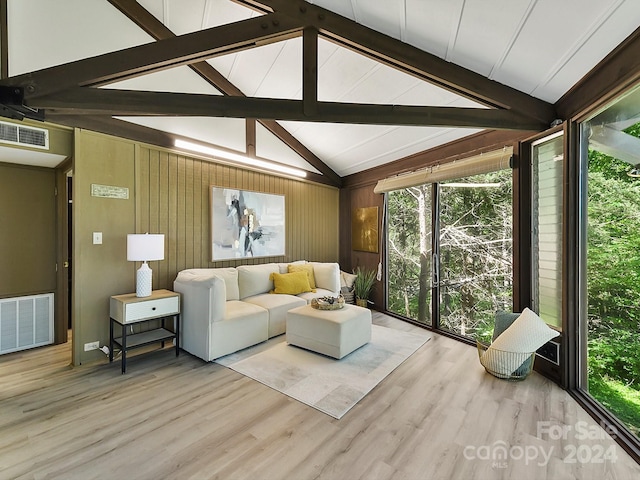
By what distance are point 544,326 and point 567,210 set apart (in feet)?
3.43

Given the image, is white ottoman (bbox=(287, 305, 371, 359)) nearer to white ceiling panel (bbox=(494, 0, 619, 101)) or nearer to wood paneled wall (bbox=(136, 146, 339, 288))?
wood paneled wall (bbox=(136, 146, 339, 288))

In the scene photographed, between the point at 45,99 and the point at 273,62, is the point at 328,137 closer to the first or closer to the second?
the point at 273,62

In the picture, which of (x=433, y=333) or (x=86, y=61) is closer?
(x=86, y=61)

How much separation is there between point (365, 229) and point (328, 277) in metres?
1.20

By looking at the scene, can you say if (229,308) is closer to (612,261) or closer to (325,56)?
(325,56)

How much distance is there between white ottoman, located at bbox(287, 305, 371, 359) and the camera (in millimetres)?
3029

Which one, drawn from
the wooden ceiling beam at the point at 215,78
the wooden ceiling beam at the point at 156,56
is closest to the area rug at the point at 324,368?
the wooden ceiling beam at the point at 156,56

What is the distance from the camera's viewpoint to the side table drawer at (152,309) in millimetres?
2801

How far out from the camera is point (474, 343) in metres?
3.52

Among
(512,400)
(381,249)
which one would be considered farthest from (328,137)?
(512,400)

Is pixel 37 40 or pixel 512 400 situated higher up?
pixel 37 40

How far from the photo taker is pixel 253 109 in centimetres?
231

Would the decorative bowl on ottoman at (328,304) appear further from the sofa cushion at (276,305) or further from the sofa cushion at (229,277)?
the sofa cushion at (229,277)

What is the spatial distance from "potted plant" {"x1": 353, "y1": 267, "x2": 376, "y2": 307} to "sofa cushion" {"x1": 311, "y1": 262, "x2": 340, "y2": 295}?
53cm
